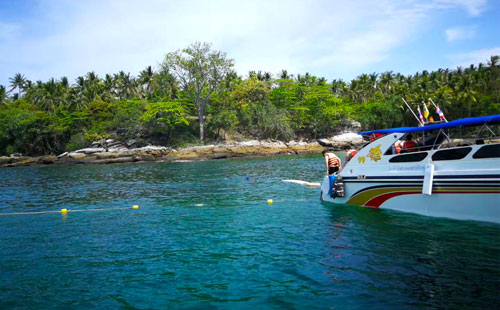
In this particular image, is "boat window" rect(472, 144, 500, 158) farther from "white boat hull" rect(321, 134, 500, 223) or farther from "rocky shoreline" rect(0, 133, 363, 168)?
"rocky shoreline" rect(0, 133, 363, 168)

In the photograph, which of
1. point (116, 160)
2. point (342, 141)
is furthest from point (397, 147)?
point (342, 141)

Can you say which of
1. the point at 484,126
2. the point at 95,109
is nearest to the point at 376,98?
the point at 95,109

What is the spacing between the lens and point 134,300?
6324 mm

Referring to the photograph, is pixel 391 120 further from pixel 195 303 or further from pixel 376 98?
pixel 195 303

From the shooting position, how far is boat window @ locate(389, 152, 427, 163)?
36.2 feet

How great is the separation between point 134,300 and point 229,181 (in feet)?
61.2

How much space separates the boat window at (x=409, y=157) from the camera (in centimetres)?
1105

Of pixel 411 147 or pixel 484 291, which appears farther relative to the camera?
pixel 411 147

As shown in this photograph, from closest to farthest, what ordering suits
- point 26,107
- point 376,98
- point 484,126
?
point 484,126 < point 26,107 < point 376,98

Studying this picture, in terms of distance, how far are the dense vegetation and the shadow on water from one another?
5521cm

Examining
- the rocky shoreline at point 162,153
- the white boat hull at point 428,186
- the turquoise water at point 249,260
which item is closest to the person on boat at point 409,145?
the white boat hull at point 428,186

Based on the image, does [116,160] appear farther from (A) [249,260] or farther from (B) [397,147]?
(A) [249,260]

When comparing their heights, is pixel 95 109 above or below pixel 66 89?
below

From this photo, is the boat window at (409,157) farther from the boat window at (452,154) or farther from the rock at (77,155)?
the rock at (77,155)
